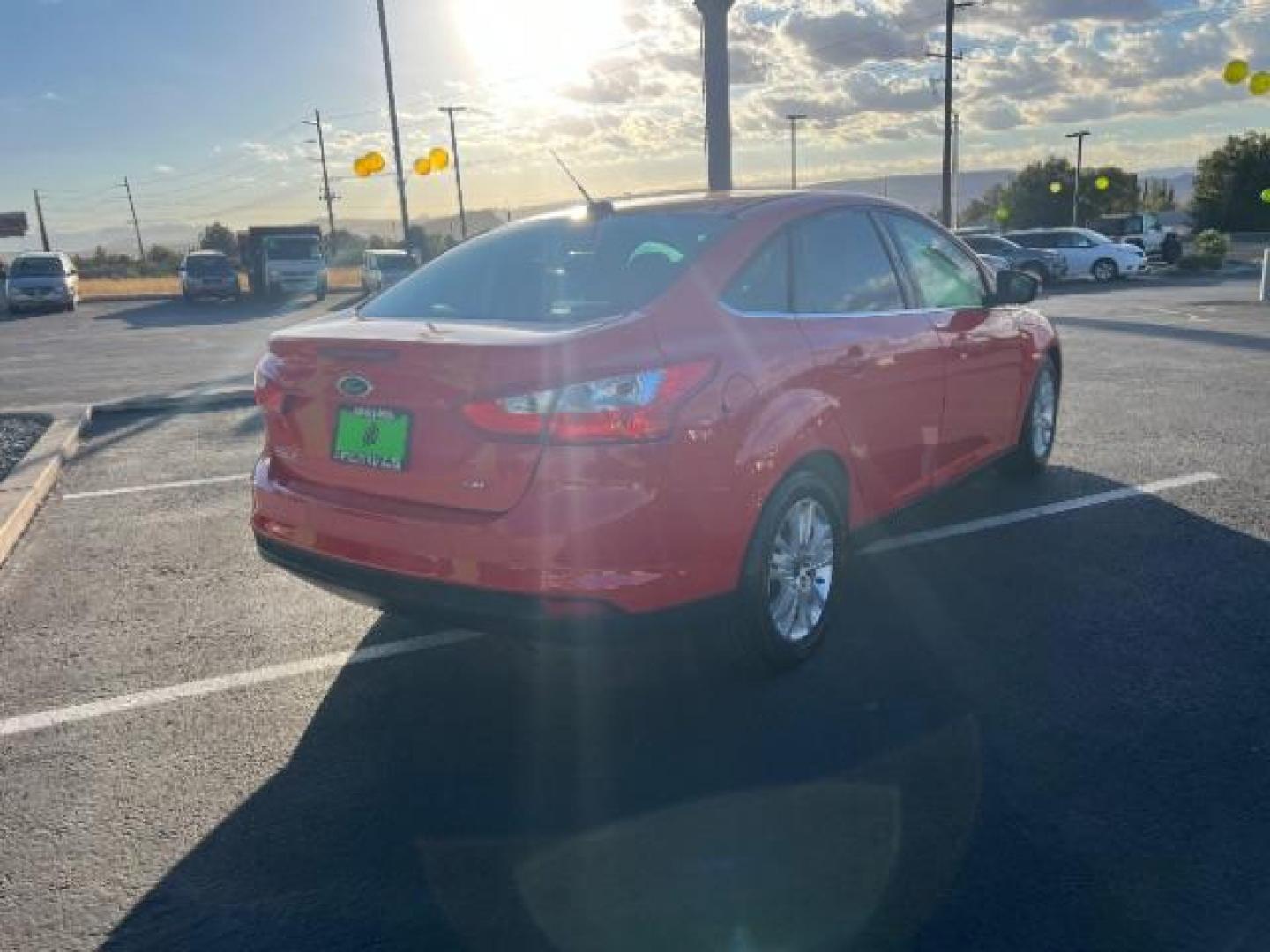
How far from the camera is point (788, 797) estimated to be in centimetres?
288

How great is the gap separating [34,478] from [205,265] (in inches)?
1021

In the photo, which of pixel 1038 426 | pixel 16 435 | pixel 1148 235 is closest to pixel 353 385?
pixel 1038 426

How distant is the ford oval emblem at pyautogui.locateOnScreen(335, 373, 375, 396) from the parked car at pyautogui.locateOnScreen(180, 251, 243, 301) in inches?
1147

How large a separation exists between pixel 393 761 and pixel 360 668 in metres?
0.76

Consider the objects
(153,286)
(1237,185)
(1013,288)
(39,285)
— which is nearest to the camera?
(1013,288)

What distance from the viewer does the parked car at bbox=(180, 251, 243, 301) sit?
98.1 feet

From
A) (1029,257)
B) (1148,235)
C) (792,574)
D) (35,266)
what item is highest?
(35,266)

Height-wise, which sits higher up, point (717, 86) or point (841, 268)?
point (717, 86)

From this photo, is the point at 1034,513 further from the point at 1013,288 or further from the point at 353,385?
the point at 353,385

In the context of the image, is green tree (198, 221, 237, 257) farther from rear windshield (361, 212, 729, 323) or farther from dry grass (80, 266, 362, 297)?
rear windshield (361, 212, 729, 323)

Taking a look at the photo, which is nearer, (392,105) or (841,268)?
(841,268)

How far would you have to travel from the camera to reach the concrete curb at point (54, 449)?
18.6 ft

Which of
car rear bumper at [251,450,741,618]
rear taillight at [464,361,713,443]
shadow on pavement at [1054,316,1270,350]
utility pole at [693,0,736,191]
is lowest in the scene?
shadow on pavement at [1054,316,1270,350]

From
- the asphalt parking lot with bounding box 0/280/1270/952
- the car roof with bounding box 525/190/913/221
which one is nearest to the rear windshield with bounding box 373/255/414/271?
the asphalt parking lot with bounding box 0/280/1270/952
